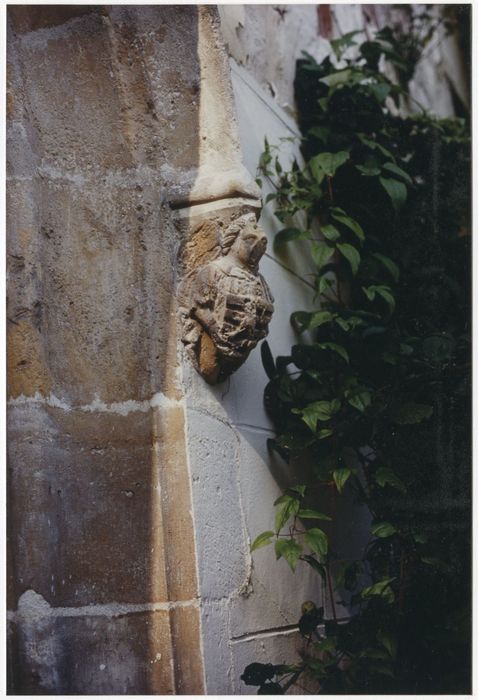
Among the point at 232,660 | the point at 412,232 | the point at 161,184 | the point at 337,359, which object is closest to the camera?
the point at 232,660

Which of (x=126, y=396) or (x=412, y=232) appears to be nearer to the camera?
(x=126, y=396)

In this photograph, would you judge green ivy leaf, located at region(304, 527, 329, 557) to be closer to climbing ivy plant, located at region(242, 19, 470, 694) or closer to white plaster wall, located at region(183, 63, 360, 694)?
climbing ivy plant, located at region(242, 19, 470, 694)

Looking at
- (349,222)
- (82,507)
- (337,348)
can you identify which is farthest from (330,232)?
(82,507)

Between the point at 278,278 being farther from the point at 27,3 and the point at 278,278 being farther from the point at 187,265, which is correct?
the point at 27,3

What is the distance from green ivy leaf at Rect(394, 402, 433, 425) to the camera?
2.17m

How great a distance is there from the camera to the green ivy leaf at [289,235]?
234cm

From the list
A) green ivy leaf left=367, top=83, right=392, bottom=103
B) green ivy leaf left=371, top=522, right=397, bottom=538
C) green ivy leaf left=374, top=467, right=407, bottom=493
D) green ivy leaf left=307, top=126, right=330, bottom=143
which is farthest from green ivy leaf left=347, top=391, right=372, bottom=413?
green ivy leaf left=367, top=83, right=392, bottom=103

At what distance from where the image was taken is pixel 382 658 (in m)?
2.04

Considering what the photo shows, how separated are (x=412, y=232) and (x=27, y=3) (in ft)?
3.91

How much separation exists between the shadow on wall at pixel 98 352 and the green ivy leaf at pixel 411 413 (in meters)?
0.58

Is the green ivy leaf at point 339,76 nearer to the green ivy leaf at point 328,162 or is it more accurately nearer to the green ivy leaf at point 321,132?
the green ivy leaf at point 321,132

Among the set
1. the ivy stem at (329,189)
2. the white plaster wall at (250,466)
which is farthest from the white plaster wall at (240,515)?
the ivy stem at (329,189)

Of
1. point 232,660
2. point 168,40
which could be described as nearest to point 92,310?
point 168,40

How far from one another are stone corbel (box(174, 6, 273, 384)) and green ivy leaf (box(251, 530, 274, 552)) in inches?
12.2
